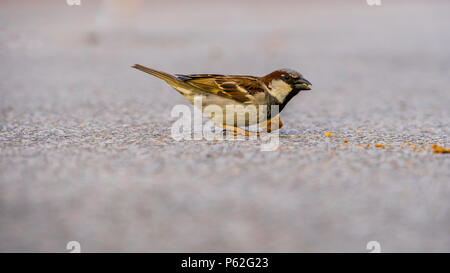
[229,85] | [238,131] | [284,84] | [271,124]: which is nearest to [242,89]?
[229,85]

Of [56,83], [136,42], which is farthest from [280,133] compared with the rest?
[136,42]

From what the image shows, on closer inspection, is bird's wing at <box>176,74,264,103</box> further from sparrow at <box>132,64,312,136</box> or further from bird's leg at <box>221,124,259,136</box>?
bird's leg at <box>221,124,259,136</box>

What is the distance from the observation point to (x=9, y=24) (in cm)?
985

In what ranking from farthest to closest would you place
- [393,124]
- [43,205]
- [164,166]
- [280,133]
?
1. [393,124]
2. [280,133]
3. [164,166]
4. [43,205]

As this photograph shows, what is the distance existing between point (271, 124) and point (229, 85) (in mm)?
919

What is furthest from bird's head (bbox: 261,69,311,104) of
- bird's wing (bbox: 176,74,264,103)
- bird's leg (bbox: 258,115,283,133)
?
bird's leg (bbox: 258,115,283,133)

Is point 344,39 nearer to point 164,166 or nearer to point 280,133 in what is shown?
point 280,133

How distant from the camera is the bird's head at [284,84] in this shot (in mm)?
5543

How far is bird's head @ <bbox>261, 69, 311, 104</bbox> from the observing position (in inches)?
218

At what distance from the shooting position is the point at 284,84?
18.3 feet

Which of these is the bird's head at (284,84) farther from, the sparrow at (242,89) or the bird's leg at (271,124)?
the bird's leg at (271,124)

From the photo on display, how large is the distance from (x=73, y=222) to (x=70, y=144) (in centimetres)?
215

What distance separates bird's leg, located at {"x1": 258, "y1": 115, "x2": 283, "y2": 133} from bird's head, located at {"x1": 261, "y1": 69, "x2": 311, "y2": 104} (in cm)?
57

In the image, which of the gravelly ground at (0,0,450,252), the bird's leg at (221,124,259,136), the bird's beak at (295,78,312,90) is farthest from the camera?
the bird's leg at (221,124,259,136)
